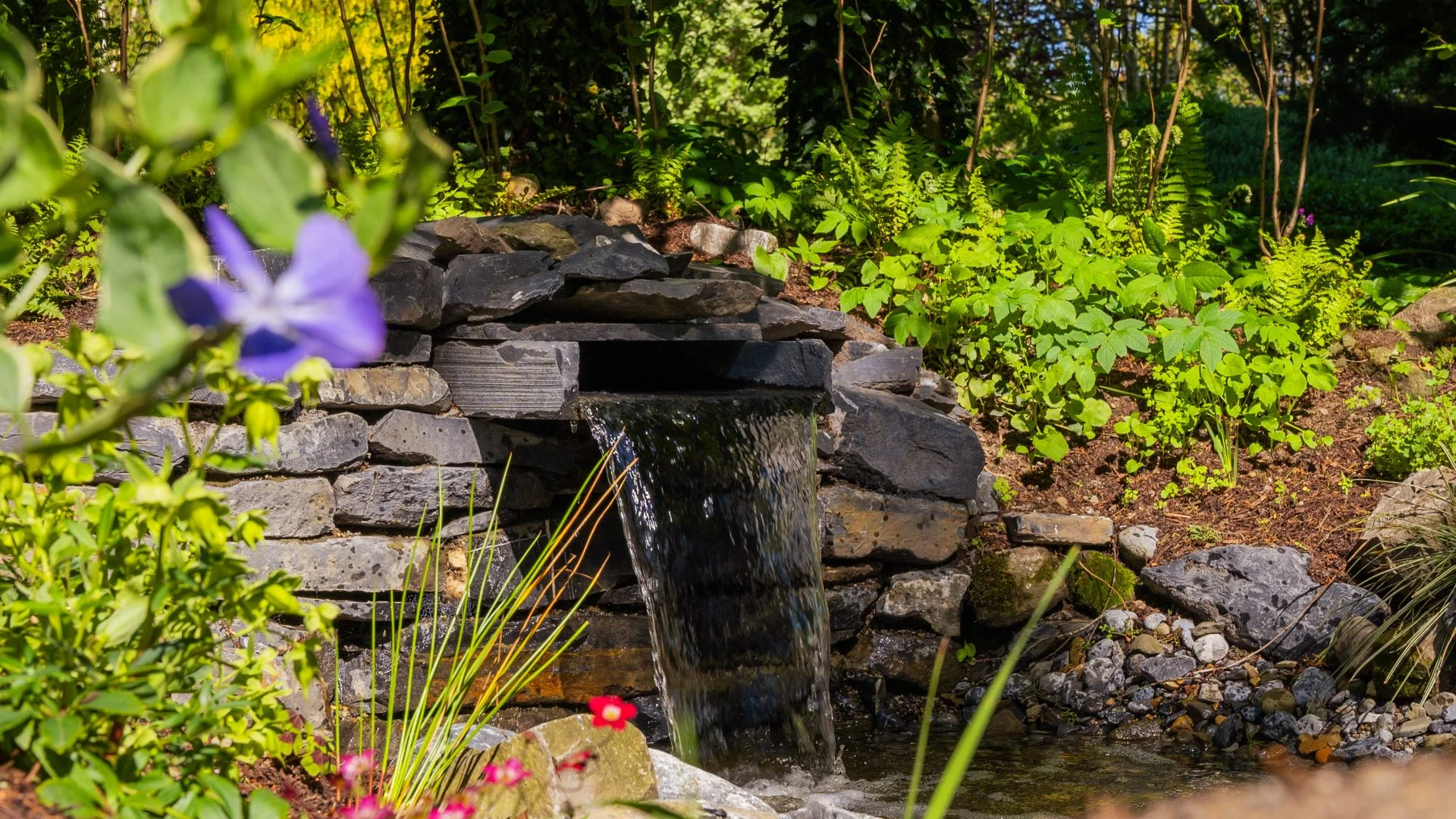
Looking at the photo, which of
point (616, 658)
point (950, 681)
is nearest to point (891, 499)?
point (950, 681)

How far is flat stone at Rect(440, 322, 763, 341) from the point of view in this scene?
3580 millimetres

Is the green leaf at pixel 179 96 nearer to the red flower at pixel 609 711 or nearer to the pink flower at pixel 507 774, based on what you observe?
the pink flower at pixel 507 774

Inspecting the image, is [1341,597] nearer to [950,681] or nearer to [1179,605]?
[1179,605]

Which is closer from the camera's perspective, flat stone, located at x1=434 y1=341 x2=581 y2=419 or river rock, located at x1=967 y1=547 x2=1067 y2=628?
flat stone, located at x1=434 y1=341 x2=581 y2=419

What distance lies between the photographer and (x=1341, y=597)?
4.14 m

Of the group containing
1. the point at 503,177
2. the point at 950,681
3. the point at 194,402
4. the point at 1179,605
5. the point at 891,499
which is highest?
the point at 503,177

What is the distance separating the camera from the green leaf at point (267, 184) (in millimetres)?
706

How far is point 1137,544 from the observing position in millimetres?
4410

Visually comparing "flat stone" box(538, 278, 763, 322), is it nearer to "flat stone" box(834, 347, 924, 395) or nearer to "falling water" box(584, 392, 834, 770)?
"falling water" box(584, 392, 834, 770)

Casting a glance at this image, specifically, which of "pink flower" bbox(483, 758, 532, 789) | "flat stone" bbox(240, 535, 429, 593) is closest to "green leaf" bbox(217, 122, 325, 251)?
"pink flower" bbox(483, 758, 532, 789)

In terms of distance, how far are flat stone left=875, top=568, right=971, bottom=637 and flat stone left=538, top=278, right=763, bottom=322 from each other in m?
1.22

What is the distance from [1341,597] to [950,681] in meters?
1.36

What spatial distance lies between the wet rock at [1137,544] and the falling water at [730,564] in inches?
49.6

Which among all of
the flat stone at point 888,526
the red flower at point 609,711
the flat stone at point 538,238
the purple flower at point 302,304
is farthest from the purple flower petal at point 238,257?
the flat stone at point 888,526
